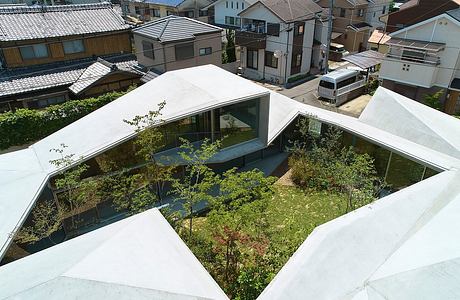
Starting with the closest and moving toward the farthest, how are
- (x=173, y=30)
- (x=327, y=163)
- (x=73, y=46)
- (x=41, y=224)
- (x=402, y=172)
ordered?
(x=41, y=224), (x=402, y=172), (x=327, y=163), (x=73, y=46), (x=173, y=30)

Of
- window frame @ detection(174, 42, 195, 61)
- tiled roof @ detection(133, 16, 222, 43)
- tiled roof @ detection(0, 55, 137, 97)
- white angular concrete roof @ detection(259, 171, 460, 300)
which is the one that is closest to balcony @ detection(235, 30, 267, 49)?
tiled roof @ detection(133, 16, 222, 43)

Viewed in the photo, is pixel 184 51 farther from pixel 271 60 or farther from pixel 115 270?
pixel 115 270

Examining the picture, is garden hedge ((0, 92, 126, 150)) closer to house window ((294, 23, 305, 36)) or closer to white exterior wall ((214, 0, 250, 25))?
house window ((294, 23, 305, 36))

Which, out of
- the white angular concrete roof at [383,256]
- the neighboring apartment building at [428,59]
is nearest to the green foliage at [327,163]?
the white angular concrete roof at [383,256]

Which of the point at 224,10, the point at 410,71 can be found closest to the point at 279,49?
the point at 410,71

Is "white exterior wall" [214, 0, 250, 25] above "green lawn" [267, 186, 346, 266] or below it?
above

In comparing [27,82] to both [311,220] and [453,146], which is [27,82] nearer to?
[311,220]
